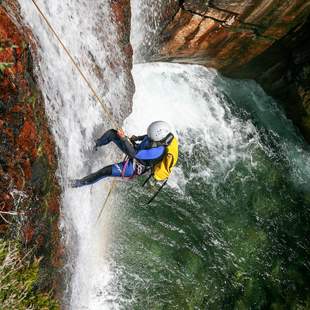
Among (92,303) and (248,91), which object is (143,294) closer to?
(92,303)

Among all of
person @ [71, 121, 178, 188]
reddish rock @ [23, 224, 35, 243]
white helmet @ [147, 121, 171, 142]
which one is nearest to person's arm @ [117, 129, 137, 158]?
person @ [71, 121, 178, 188]

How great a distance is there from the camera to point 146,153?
7.32m

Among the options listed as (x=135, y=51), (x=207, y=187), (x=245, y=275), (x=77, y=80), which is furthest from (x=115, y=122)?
(x=245, y=275)

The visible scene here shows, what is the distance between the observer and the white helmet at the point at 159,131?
7.16 metres

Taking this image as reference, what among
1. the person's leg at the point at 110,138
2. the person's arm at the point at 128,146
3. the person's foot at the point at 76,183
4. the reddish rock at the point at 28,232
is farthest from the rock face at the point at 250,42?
the reddish rock at the point at 28,232

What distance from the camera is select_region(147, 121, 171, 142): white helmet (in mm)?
7160

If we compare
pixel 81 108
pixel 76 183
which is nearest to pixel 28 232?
pixel 76 183

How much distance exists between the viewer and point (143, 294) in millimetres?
8758

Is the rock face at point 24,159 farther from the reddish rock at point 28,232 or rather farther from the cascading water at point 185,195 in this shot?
the cascading water at point 185,195

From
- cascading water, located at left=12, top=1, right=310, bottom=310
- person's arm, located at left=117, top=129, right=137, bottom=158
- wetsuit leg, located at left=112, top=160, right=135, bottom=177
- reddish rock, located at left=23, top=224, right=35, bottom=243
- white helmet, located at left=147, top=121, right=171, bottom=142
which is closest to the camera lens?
reddish rock, located at left=23, top=224, right=35, bottom=243

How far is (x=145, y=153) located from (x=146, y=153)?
17 millimetres

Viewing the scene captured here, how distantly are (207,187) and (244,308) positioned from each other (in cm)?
294

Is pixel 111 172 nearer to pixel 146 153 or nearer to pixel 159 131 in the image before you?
pixel 146 153

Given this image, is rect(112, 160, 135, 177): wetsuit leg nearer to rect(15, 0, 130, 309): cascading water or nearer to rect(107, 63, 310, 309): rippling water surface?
rect(15, 0, 130, 309): cascading water
